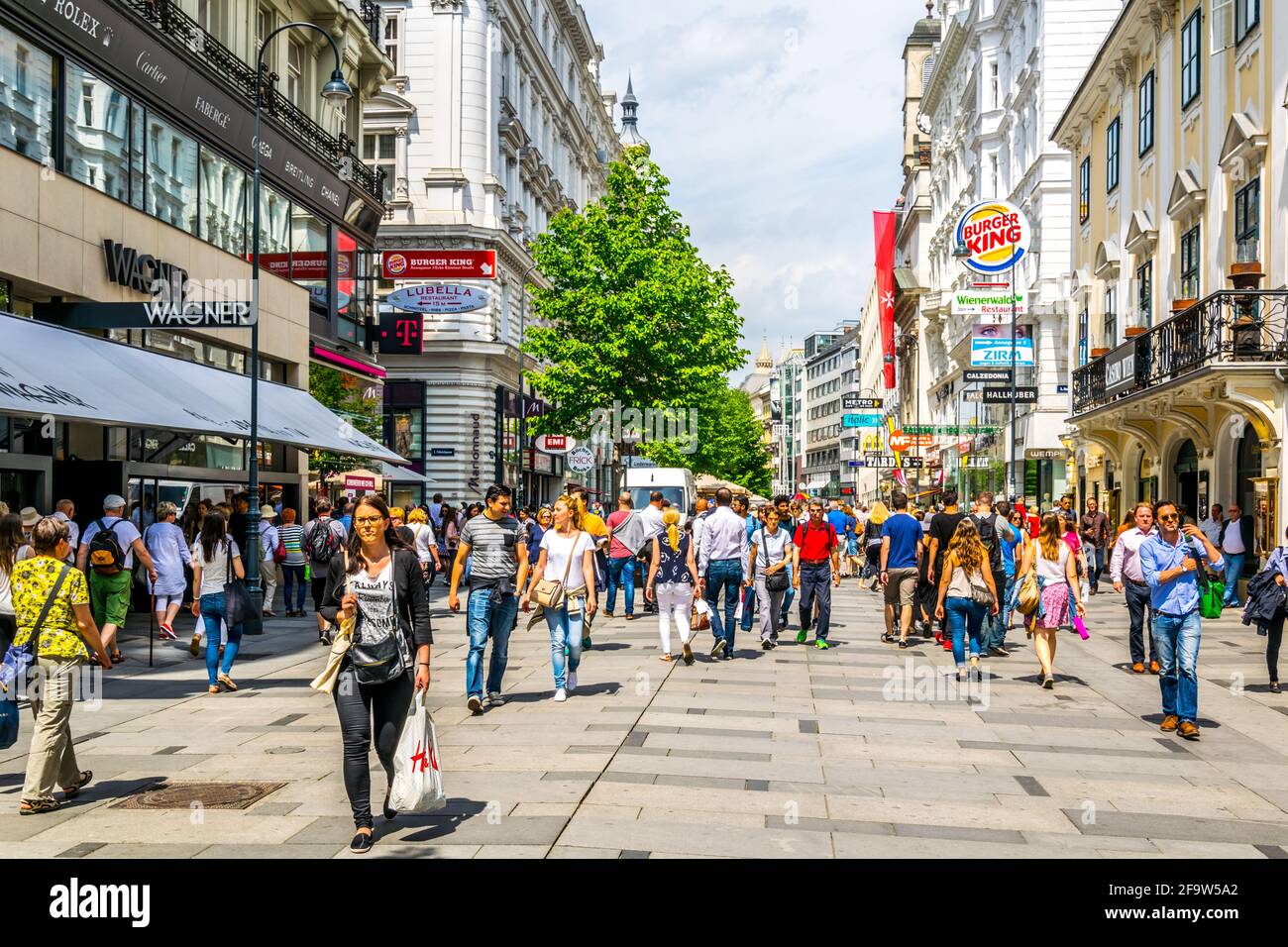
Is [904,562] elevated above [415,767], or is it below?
above

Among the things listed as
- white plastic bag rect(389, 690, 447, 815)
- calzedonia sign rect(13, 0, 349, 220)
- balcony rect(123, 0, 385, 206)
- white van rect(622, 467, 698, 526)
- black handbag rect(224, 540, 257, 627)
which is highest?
balcony rect(123, 0, 385, 206)

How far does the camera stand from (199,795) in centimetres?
741

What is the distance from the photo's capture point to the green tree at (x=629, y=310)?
3959cm

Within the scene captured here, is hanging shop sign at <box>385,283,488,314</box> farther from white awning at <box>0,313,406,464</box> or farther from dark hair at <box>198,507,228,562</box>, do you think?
dark hair at <box>198,507,228,562</box>

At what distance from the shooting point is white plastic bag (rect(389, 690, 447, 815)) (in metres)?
6.27

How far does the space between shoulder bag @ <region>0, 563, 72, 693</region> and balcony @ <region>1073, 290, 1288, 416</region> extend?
1730 cm

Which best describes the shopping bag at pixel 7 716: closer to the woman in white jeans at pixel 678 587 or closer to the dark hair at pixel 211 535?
the dark hair at pixel 211 535

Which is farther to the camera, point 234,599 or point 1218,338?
point 1218,338

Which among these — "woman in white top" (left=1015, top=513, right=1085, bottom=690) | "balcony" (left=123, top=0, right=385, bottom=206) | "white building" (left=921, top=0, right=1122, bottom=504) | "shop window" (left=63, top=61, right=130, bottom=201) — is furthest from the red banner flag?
"woman in white top" (left=1015, top=513, right=1085, bottom=690)

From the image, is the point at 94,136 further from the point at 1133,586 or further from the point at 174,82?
the point at 1133,586

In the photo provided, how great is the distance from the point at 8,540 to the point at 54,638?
48.2 inches

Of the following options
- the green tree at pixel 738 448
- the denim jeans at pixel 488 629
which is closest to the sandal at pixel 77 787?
the denim jeans at pixel 488 629

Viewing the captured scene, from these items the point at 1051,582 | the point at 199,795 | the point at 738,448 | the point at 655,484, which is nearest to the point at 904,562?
the point at 1051,582

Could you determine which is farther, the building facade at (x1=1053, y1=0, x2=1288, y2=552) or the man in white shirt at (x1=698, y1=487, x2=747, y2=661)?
the building facade at (x1=1053, y1=0, x2=1288, y2=552)
